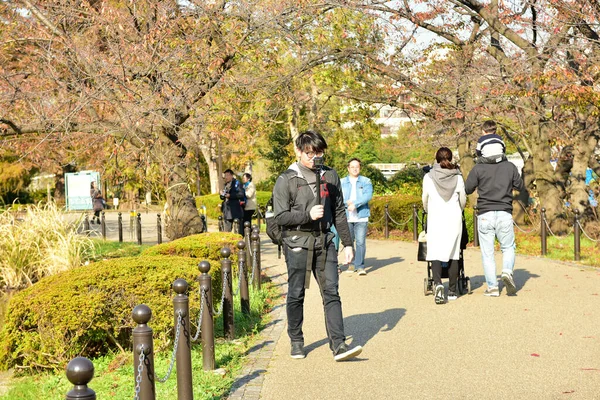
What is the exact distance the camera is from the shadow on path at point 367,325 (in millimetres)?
7431

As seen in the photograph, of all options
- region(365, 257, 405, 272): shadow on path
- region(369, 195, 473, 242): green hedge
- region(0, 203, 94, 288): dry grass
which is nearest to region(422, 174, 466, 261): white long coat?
region(365, 257, 405, 272): shadow on path

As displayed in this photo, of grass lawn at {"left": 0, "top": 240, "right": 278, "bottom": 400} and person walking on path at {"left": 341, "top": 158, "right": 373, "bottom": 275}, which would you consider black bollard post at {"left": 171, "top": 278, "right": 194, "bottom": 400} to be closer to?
grass lawn at {"left": 0, "top": 240, "right": 278, "bottom": 400}

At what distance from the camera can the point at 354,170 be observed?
12461 mm

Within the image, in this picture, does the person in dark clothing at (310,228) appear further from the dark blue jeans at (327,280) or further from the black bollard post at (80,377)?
the black bollard post at (80,377)

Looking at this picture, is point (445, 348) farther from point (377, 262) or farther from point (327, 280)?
point (377, 262)

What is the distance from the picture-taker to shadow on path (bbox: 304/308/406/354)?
7.43 meters

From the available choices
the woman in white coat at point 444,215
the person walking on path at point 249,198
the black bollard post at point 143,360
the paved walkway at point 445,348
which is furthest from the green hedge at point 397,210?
the black bollard post at point 143,360

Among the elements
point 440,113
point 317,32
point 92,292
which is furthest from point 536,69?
point 92,292

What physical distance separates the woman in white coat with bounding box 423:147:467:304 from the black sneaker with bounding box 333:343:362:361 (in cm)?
306

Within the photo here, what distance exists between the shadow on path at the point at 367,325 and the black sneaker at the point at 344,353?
57cm

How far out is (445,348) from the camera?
698 cm

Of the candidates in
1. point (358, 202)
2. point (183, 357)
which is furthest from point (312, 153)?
point (358, 202)

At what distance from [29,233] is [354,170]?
16.8 feet

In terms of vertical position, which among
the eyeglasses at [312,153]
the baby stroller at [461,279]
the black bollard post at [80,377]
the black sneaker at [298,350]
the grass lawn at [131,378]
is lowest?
the grass lawn at [131,378]
